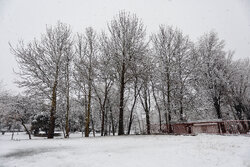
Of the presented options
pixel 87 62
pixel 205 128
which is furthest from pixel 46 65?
pixel 205 128

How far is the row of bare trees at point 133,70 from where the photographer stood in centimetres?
1565

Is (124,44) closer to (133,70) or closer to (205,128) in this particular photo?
(133,70)

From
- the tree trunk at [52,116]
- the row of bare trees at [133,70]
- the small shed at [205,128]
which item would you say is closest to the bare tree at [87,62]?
the row of bare trees at [133,70]

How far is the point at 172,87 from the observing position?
19672mm

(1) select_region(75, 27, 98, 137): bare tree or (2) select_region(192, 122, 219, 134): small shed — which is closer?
(2) select_region(192, 122, 219, 134): small shed

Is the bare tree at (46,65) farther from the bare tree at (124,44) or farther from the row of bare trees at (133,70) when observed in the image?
the bare tree at (124,44)

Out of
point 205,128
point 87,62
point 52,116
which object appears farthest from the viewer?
point 87,62

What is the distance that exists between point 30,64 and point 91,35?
8.26 m

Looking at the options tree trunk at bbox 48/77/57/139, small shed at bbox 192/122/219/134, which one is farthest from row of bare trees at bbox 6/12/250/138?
small shed at bbox 192/122/219/134

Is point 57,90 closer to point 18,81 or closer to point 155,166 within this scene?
point 18,81

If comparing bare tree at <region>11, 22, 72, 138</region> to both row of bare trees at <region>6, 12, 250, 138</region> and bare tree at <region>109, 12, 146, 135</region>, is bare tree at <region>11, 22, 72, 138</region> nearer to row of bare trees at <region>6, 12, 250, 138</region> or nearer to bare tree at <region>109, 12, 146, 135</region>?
row of bare trees at <region>6, 12, 250, 138</region>

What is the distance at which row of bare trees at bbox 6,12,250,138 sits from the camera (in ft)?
51.3

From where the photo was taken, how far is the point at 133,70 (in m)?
17.0

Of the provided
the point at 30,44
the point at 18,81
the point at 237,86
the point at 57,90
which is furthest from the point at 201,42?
the point at 18,81
